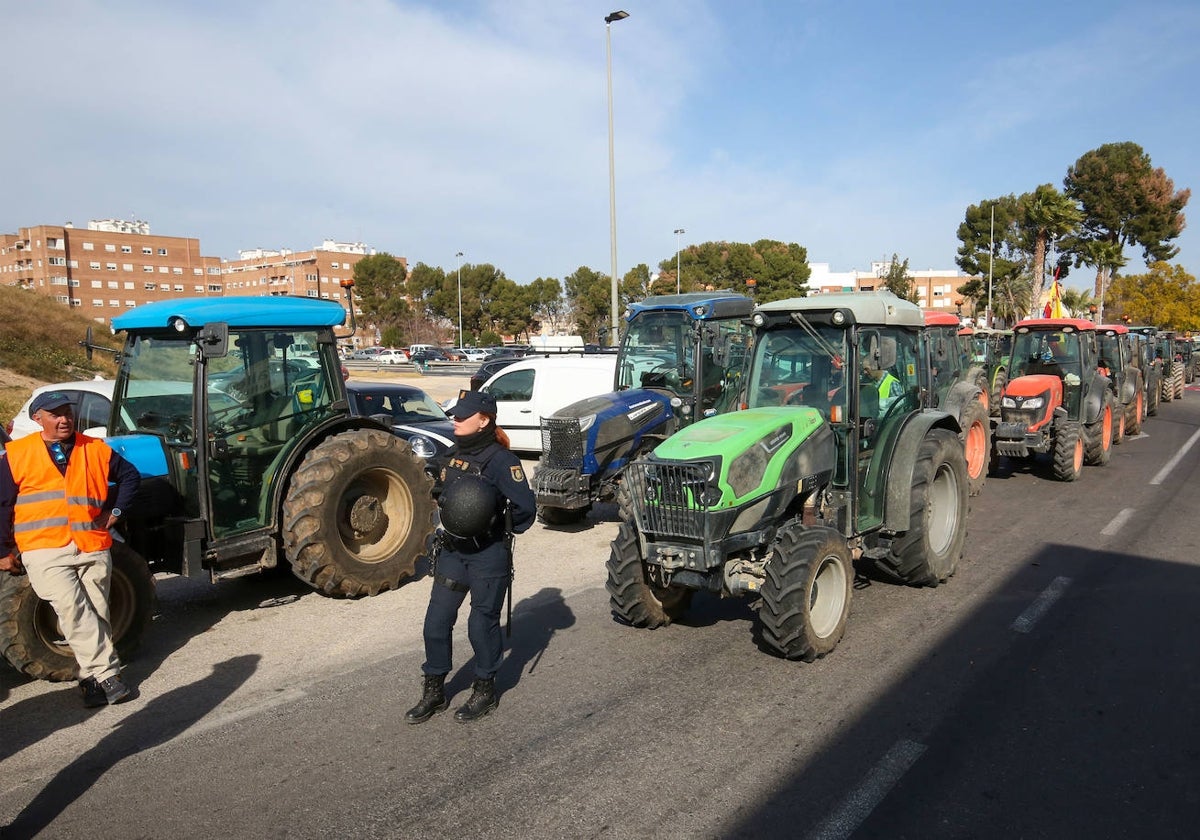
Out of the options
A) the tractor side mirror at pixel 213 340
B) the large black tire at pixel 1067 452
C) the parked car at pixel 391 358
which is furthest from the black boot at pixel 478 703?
the parked car at pixel 391 358

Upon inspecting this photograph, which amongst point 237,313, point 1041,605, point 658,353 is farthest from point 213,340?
point 1041,605

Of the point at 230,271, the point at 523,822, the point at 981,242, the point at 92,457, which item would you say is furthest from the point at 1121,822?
the point at 230,271

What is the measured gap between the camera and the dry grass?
70.2ft

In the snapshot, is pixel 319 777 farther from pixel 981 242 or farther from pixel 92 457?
pixel 981 242

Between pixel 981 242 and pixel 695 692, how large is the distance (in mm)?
59507

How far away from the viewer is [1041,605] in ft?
20.4

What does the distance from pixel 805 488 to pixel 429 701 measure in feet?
9.20

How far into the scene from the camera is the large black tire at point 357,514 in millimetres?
6184

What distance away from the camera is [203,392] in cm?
592

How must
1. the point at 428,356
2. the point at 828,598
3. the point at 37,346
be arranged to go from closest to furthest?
the point at 828,598
the point at 37,346
the point at 428,356

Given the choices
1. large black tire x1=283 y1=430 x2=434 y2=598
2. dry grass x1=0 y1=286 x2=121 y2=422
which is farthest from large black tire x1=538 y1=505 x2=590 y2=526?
dry grass x1=0 y1=286 x2=121 y2=422

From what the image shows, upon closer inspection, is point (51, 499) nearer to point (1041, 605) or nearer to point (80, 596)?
point (80, 596)

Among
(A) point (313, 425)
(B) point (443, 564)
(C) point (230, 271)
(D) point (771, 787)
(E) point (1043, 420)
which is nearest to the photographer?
(D) point (771, 787)

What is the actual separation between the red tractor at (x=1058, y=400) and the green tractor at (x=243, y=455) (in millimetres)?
9100
